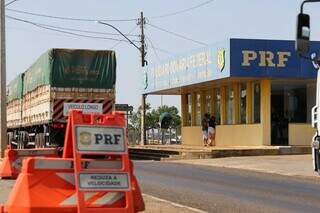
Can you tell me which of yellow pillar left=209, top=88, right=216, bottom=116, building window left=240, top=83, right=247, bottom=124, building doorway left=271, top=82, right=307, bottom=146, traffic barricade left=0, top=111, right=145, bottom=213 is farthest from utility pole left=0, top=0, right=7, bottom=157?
traffic barricade left=0, top=111, right=145, bottom=213

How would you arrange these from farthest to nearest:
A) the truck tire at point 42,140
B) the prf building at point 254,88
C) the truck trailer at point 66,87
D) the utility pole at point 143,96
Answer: the utility pole at point 143,96 → the prf building at point 254,88 → the truck tire at point 42,140 → the truck trailer at point 66,87

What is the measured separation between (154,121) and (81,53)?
218 ft

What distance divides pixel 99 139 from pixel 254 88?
83.3ft

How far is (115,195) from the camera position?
8133 millimetres

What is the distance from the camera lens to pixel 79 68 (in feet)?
80.6

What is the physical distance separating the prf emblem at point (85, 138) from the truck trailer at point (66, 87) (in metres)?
15.2

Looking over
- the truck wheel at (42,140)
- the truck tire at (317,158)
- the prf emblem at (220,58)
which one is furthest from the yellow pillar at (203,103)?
the truck tire at (317,158)

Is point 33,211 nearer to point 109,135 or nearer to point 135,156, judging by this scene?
point 109,135

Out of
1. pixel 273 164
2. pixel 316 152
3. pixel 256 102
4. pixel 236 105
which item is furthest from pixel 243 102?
pixel 316 152

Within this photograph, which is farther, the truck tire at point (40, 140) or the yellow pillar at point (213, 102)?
the yellow pillar at point (213, 102)

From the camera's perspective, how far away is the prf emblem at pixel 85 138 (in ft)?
26.3

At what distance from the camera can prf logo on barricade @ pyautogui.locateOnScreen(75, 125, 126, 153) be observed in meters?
8.02

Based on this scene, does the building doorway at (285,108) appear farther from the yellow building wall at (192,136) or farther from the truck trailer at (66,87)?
the truck trailer at (66,87)

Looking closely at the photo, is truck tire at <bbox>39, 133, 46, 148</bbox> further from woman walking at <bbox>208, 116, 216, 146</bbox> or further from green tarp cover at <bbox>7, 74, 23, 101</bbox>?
woman walking at <bbox>208, 116, 216, 146</bbox>
